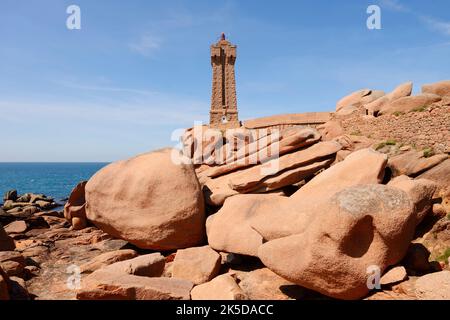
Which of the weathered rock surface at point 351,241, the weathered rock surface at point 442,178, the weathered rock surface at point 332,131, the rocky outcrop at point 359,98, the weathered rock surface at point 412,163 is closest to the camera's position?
the weathered rock surface at point 351,241

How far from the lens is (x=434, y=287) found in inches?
229

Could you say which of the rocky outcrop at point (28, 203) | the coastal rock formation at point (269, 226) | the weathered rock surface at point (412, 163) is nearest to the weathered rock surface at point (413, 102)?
the coastal rock formation at point (269, 226)

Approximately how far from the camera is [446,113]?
37.4 ft

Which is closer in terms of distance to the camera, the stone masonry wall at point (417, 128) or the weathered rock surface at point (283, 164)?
the weathered rock surface at point (283, 164)

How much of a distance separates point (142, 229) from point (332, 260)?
6145 mm

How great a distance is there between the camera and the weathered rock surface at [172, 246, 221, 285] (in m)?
7.81

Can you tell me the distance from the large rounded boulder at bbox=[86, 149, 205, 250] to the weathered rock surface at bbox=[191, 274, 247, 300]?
3286mm

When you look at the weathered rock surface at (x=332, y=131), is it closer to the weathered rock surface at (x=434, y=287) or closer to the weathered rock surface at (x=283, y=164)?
the weathered rock surface at (x=283, y=164)

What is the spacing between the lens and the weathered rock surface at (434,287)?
18.7 ft

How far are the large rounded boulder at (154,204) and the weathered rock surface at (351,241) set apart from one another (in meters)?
4.58

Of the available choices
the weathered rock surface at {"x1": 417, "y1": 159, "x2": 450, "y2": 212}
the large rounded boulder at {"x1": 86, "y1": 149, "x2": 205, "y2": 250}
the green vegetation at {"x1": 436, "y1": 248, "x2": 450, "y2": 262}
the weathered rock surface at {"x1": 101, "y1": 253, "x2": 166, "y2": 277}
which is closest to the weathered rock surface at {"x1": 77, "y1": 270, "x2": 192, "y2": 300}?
the weathered rock surface at {"x1": 101, "y1": 253, "x2": 166, "y2": 277}

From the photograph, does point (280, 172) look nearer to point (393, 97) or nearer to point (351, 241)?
point (351, 241)

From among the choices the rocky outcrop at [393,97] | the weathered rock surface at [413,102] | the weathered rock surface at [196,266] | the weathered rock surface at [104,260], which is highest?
the rocky outcrop at [393,97]
